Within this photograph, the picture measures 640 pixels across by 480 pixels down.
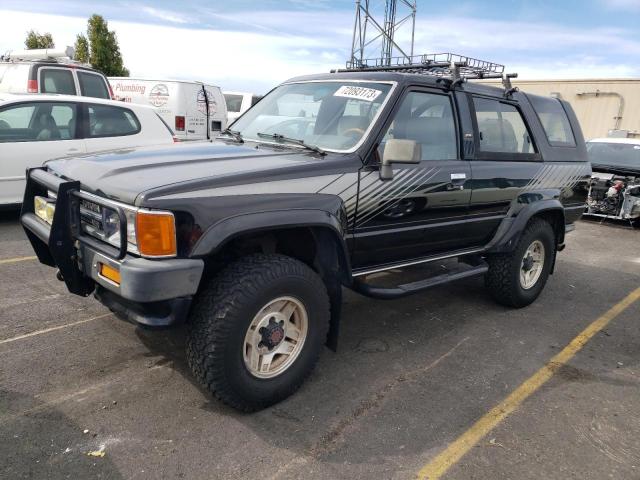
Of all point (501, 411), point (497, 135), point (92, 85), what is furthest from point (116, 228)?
point (92, 85)

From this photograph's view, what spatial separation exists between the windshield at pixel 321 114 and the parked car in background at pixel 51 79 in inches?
261

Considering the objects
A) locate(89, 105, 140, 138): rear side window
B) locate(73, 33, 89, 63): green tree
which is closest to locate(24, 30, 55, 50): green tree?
locate(73, 33, 89, 63): green tree

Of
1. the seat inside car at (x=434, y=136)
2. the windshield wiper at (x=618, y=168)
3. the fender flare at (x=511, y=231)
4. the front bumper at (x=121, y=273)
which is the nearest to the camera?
the front bumper at (x=121, y=273)

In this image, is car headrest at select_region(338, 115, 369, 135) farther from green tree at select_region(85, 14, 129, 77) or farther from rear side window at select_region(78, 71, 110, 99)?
green tree at select_region(85, 14, 129, 77)

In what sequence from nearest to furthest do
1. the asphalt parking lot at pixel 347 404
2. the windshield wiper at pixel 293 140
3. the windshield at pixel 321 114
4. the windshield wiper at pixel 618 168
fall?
the asphalt parking lot at pixel 347 404 < the windshield wiper at pixel 293 140 < the windshield at pixel 321 114 < the windshield wiper at pixel 618 168

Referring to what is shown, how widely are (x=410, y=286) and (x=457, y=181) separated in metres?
0.88

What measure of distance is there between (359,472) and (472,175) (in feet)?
8.03

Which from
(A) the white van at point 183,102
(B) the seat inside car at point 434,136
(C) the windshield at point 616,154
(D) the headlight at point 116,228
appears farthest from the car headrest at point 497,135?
(A) the white van at point 183,102

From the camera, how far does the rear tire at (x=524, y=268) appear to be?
4.70 meters

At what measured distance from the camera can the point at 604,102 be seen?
45.1 feet

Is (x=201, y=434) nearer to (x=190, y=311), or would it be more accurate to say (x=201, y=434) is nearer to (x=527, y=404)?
(x=190, y=311)

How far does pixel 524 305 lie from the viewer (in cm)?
499

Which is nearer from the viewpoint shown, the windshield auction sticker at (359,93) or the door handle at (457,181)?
the windshield auction sticker at (359,93)

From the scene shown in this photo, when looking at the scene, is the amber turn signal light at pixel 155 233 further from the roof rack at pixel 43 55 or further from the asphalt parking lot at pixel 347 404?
the roof rack at pixel 43 55
